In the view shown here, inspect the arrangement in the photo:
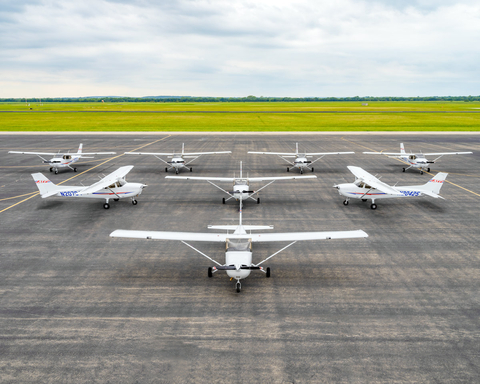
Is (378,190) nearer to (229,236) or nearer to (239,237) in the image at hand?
(239,237)

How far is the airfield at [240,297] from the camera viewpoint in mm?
8445

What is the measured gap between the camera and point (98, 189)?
64.6ft

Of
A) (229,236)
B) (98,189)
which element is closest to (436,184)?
(229,236)

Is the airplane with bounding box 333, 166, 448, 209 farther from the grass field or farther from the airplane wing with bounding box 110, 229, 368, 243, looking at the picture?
the grass field

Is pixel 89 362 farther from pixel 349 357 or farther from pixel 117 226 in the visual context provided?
pixel 117 226

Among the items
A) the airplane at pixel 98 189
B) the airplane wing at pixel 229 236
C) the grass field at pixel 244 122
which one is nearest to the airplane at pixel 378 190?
the airplane wing at pixel 229 236

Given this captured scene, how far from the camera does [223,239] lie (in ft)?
40.9

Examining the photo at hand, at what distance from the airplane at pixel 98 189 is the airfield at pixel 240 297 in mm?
956

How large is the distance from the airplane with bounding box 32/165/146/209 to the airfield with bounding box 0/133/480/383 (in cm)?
96

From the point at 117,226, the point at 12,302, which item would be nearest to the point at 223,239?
the point at 12,302

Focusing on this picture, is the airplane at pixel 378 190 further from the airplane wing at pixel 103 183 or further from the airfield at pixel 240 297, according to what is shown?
the airplane wing at pixel 103 183

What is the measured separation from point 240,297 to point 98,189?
12.6m

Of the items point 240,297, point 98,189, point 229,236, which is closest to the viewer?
point 240,297

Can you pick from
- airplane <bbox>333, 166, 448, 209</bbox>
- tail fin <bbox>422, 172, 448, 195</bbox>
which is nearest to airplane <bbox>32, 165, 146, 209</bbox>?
airplane <bbox>333, 166, 448, 209</bbox>
